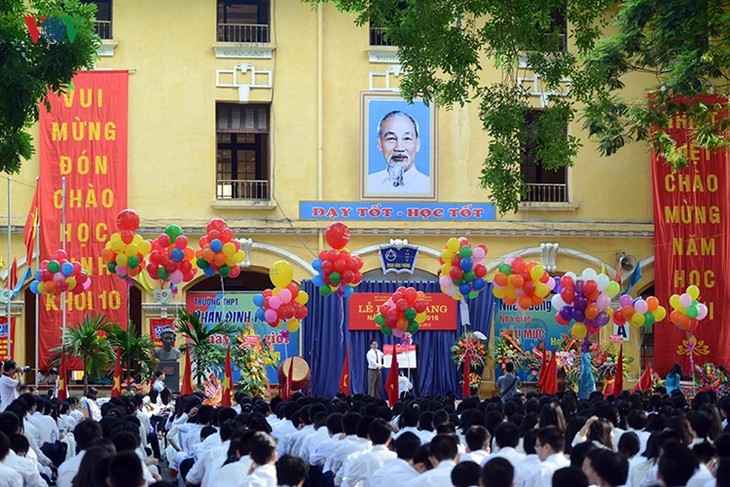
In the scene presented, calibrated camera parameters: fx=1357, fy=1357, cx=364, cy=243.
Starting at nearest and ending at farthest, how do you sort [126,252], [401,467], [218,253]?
[401,467]
[126,252]
[218,253]

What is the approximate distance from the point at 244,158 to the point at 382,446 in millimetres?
17508

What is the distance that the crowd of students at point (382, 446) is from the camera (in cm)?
823

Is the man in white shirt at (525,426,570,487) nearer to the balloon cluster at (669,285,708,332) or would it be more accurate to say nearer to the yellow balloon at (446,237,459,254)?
the yellow balloon at (446,237,459,254)

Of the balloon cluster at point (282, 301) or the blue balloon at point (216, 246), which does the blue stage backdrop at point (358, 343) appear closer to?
the balloon cluster at point (282, 301)

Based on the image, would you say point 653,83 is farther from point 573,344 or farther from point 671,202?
point 573,344

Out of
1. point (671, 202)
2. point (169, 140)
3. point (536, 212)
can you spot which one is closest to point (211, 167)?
point (169, 140)

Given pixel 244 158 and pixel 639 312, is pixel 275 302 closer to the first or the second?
pixel 639 312

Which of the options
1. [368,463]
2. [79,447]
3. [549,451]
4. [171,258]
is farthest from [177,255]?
[549,451]

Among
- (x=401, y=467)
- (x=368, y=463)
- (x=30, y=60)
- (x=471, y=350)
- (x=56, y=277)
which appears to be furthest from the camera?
(x=471, y=350)

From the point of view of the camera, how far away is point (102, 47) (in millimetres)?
27562

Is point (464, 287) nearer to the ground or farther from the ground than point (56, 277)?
nearer to the ground

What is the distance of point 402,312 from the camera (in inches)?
915

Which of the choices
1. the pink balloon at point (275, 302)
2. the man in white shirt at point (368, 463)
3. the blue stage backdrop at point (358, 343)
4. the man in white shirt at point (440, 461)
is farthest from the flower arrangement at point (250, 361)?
the man in white shirt at point (440, 461)

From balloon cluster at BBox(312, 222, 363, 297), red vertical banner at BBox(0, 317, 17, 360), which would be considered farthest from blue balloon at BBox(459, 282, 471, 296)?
red vertical banner at BBox(0, 317, 17, 360)
